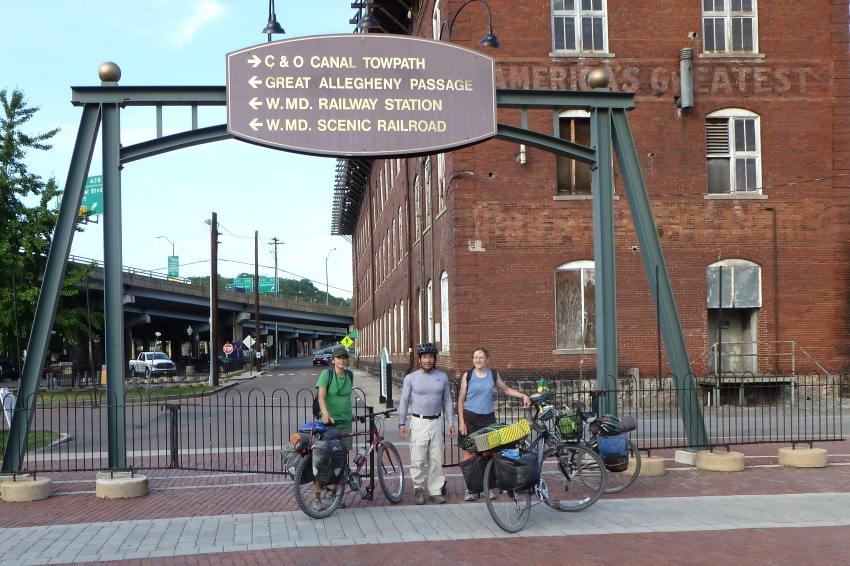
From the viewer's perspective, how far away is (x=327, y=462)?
9273 mm

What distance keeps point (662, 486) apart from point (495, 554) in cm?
Result: 399

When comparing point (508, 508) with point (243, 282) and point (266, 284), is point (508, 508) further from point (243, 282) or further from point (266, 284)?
point (266, 284)

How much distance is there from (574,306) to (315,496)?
1498 centimetres

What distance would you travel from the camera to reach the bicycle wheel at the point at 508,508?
851 centimetres

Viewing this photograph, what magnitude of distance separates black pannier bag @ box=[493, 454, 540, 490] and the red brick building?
1432 cm

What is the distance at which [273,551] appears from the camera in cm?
793

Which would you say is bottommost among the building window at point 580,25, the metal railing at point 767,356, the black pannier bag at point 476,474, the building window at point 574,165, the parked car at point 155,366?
the parked car at point 155,366

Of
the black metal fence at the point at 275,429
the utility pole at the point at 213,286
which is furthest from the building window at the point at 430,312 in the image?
the utility pole at the point at 213,286

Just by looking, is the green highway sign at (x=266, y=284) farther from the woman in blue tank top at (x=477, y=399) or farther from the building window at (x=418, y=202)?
the woman in blue tank top at (x=477, y=399)

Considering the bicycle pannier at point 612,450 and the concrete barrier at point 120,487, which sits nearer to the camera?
the bicycle pannier at point 612,450

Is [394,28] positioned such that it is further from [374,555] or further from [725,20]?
[374,555]

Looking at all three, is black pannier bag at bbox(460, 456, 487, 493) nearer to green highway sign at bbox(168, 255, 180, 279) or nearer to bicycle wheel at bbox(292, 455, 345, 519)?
bicycle wheel at bbox(292, 455, 345, 519)

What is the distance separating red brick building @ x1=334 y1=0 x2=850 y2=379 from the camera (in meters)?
23.2

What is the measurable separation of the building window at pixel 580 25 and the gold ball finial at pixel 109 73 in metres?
14.3
